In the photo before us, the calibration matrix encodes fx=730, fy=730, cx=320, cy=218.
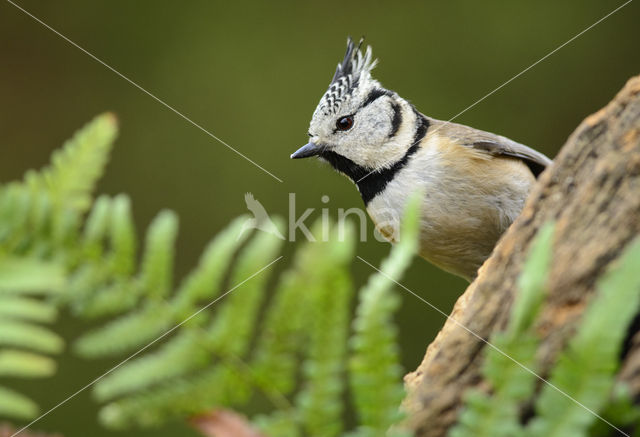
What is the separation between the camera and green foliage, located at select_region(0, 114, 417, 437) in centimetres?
46

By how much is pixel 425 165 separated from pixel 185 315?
7.61ft

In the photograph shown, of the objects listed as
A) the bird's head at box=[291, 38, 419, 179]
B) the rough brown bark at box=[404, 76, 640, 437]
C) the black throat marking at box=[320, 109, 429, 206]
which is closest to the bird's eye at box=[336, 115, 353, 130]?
the bird's head at box=[291, 38, 419, 179]

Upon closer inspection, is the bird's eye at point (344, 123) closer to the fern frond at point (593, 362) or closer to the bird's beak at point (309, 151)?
the bird's beak at point (309, 151)

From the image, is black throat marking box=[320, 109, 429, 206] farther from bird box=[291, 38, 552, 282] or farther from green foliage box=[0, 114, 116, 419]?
green foliage box=[0, 114, 116, 419]

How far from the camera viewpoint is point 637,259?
40cm

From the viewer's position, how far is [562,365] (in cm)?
43

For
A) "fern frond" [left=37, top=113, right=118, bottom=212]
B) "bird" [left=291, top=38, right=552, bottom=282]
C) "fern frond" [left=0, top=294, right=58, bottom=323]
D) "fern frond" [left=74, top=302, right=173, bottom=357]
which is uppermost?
"bird" [left=291, top=38, right=552, bottom=282]

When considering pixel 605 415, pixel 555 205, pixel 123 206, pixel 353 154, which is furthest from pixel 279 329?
pixel 353 154

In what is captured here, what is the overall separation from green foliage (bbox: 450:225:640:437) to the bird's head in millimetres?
2483

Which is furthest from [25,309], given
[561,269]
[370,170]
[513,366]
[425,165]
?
[370,170]

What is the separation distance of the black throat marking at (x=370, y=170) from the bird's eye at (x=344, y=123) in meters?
0.11

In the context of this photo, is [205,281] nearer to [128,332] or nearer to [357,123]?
[128,332]

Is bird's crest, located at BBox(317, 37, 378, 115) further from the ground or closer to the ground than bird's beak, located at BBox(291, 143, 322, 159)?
further from the ground

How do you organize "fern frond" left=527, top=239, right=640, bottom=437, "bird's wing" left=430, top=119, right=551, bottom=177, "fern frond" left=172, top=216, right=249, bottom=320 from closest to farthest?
"fern frond" left=527, top=239, right=640, bottom=437, "fern frond" left=172, top=216, right=249, bottom=320, "bird's wing" left=430, top=119, right=551, bottom=177
